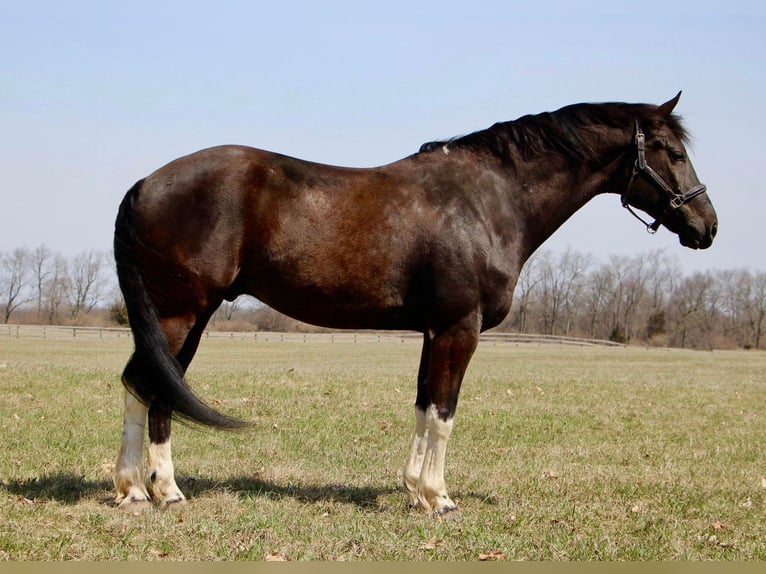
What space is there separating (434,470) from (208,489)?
1.94 meters

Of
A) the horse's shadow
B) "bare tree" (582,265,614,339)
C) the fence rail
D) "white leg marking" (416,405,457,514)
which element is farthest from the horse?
"bare tree" (582,265,614,339)

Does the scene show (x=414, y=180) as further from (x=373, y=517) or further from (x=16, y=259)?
(x=16, y=259)

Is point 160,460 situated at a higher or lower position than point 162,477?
higher

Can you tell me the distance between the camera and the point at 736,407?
14.6 m

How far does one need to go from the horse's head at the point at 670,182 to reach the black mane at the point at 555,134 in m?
0.06

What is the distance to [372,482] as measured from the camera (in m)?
6.86

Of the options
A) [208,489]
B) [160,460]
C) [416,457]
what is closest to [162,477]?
[160,460]

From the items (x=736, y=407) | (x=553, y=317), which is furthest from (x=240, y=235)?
(x=553, y=317)

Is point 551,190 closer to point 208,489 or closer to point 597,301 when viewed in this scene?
point 208,489

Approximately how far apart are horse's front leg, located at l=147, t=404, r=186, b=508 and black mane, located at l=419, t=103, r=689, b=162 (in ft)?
9.76

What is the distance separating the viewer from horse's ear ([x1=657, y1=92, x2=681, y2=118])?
6.13 metres

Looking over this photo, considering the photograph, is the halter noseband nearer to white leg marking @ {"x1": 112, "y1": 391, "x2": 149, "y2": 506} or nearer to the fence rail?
white leg marking @ {"x1": 112, "y1": 391, "x2": 149, "y2": 506}

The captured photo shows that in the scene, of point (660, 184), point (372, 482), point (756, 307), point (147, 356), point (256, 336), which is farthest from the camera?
point (756, 307)

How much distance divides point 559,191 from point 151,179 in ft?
10.7
